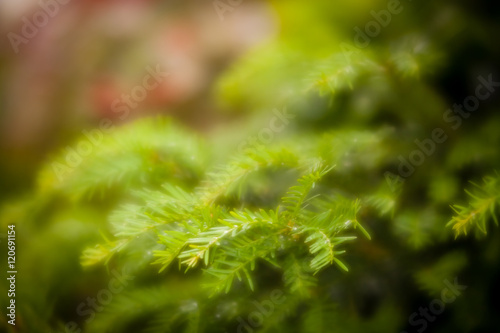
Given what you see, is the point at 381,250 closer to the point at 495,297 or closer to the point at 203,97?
the point at 495,297

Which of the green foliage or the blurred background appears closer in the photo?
the green foliage

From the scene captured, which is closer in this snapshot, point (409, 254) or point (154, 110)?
point (409, 254)

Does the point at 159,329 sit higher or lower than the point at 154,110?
lower

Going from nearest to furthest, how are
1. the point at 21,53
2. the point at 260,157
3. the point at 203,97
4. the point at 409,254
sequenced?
the point at 260,157 < the point at 409,254 < the point at 21,53 < the point at 203,97

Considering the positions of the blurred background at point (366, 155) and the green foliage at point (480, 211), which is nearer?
the green foliage at point (480, 211)

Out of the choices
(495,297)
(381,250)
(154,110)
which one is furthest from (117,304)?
(154,110)

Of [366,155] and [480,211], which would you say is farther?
[366,155]

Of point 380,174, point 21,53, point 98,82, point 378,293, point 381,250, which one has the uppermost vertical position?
point 21,53

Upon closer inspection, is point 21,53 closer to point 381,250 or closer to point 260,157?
point 260,157

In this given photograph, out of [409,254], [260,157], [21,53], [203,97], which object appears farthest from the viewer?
[203,97]
